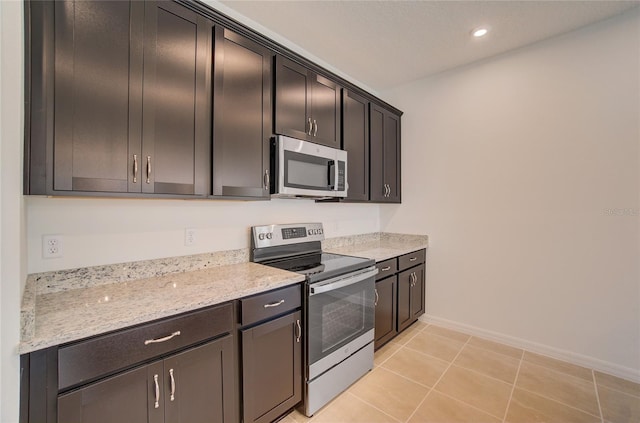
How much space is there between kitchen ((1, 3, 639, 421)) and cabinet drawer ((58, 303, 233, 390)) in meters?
0.62

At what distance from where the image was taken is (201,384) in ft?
4.22

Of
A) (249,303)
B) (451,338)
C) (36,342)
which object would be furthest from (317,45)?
(451,338)

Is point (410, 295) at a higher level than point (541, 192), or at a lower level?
lower

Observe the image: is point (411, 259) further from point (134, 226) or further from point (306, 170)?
point (134, 226)

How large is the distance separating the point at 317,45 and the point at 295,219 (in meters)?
1.61

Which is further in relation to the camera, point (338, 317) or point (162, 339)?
point (338, 317)

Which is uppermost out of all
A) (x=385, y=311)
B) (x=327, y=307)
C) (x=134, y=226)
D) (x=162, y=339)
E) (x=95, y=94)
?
(x=95, y=94)

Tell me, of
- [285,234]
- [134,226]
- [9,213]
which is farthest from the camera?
[285,234]

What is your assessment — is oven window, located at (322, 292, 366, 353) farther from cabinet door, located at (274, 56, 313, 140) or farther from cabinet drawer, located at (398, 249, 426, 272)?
cabinet door, located at (274, 56, 313, 140)

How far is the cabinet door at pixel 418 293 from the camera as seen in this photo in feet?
9.70

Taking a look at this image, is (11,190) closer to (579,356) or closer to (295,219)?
(295,219)

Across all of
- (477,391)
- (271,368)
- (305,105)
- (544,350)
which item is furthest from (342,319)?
(544,350)

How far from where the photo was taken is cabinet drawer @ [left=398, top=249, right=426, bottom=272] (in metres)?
2.73

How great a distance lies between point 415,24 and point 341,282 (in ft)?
6.93
